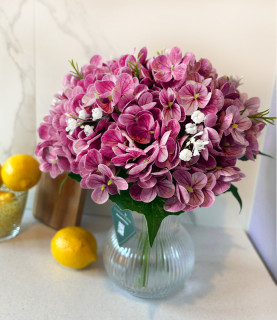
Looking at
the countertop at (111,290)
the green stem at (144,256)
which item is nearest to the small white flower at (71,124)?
the green stem at (144,256)

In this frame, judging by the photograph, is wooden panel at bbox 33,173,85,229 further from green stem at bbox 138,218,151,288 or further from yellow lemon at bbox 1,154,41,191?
green stem at bbox 138,218,151,288

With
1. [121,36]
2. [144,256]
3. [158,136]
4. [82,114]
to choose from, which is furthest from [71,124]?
[121,36]

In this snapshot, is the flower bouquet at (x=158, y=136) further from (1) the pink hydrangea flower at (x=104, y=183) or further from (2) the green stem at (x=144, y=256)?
(2) the green stem at (x=144, y=256)

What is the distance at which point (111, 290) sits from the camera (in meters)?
0.71

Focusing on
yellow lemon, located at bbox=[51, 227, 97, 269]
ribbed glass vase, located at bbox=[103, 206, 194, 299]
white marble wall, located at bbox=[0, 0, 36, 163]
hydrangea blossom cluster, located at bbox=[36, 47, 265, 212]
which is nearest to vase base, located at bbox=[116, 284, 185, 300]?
ribbed glass vase, located at bbox=[103, 206, 194, 299]

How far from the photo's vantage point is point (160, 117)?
51cm

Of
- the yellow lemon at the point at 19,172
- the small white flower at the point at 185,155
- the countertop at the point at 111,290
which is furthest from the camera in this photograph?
the yellow lemon at the point at 19,172

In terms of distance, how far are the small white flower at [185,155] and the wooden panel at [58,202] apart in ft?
1.53

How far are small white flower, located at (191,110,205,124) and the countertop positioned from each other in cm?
40

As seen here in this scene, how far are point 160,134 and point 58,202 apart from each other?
0.52 m

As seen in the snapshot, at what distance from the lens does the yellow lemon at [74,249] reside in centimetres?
73

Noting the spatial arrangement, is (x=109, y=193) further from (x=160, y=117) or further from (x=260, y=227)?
(x=260, y=227)

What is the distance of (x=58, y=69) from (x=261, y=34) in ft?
1.80

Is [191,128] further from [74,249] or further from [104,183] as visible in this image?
[74,249]
